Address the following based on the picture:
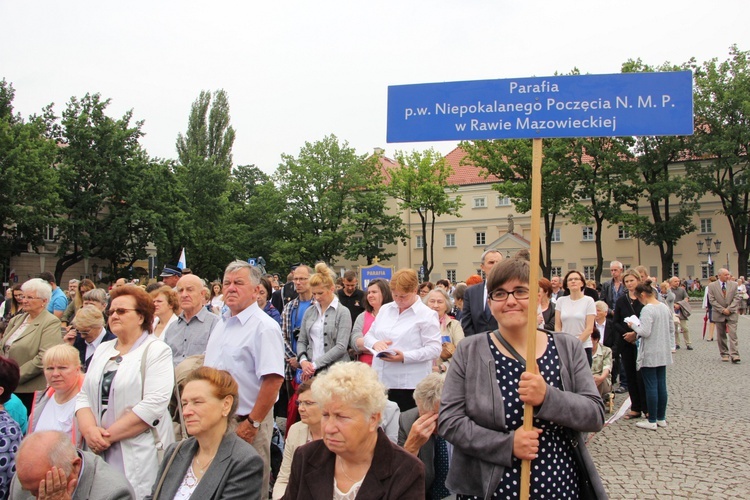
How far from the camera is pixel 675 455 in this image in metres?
7.16

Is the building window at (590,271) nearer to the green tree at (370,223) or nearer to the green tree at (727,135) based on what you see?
the green tree at (727,135)

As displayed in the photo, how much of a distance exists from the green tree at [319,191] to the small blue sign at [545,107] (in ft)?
182

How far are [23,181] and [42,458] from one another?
40645 mm

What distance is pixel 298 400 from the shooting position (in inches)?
195

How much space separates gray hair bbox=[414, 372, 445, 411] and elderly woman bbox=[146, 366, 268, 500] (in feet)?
3.96

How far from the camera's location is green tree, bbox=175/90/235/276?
56128mm

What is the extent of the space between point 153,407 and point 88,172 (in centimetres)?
4698

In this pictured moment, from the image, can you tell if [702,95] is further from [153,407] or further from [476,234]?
[153,407]

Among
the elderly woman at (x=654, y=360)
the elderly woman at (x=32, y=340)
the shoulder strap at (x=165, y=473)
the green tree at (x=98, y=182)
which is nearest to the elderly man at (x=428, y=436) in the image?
the shoulder strap at (x=165, y=473)

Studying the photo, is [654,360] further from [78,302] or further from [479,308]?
[78,302]

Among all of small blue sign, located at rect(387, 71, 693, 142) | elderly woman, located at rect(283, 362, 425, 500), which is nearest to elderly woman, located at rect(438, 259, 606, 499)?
elderly woman, located at rect(283, 362, 425, 500)

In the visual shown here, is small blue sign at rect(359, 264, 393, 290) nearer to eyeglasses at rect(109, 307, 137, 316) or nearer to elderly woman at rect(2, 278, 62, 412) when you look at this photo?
elderly woman at rect(2, 278, 62, 412)

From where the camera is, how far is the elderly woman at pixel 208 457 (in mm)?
3377

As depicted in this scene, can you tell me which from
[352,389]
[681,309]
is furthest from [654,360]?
[681,309]
